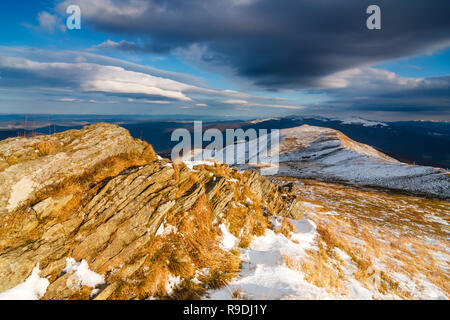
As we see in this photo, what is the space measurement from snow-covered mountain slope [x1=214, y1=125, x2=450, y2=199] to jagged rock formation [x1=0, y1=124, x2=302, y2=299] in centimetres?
6556

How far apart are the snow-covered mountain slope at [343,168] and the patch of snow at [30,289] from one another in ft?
233

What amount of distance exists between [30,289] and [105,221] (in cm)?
283

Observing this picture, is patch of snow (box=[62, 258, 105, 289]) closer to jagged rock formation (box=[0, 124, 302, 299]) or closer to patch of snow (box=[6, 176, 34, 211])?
jagged rock formation (box=[0, 124, 302, 299])

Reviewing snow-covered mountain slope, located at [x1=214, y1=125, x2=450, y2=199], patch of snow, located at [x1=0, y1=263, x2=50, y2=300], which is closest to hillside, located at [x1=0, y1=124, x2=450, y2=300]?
patch of snow, located at [x1=0, y1=263, x2=50, y2=300]

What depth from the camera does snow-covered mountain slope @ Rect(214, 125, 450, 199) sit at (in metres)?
54.8

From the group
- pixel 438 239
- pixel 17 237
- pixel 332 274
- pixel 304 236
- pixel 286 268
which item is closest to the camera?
pixel 17 237

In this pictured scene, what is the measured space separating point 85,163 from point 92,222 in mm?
3441

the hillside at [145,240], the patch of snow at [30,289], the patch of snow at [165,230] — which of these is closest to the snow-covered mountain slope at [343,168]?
the hillside at [145,240]

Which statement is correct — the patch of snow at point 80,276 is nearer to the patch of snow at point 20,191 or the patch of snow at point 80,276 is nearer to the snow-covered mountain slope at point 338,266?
the patch of snow at point 20,191

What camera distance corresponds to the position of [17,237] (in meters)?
7.09

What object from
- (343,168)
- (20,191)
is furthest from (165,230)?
(343,168)
